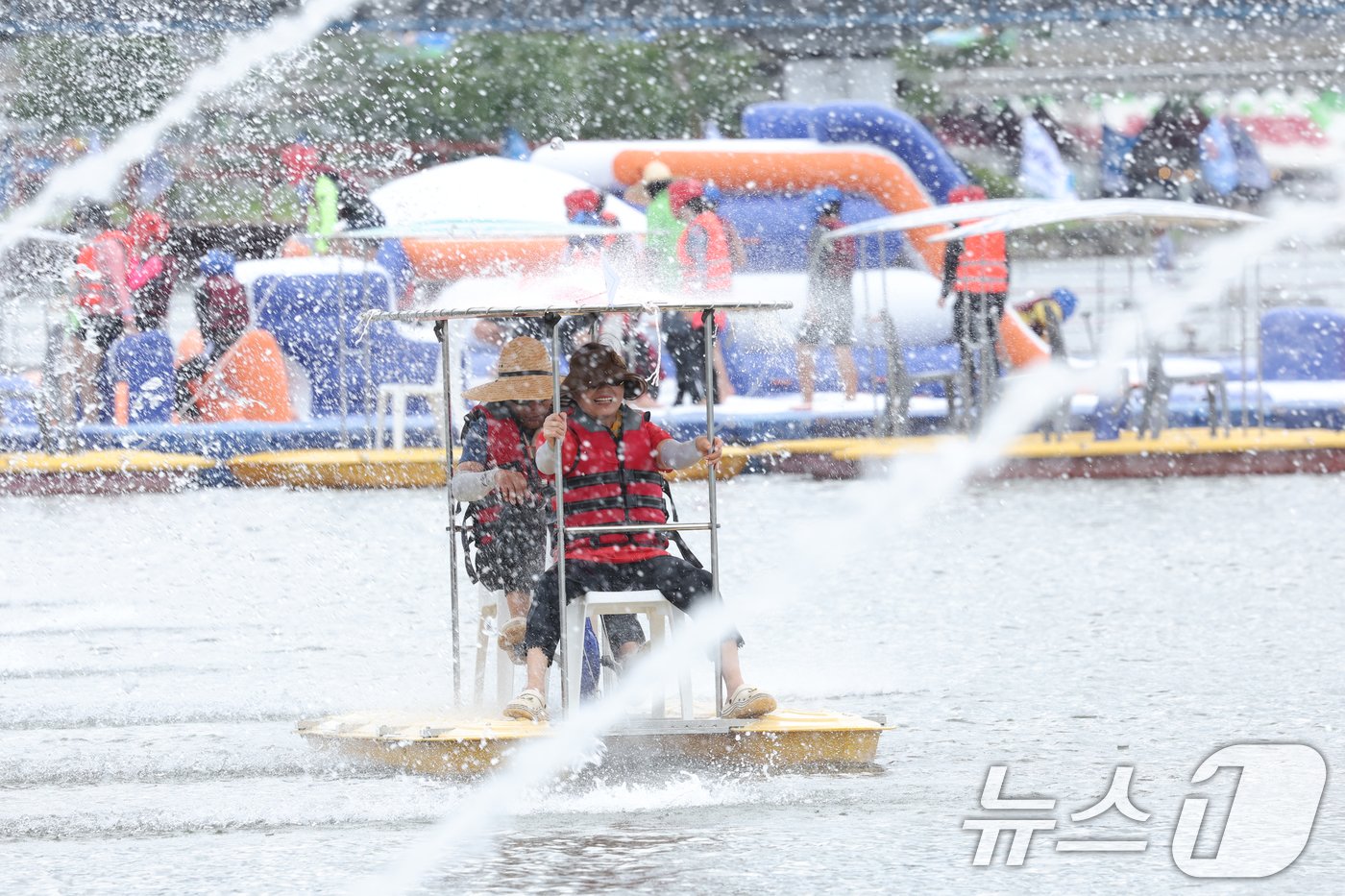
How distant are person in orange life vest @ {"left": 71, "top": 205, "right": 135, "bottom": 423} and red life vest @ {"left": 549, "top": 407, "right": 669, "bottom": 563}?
13.6 metres

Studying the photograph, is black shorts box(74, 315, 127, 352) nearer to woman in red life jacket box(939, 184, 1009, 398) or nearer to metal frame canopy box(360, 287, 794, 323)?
woman in red life jacket box(939, 184, 1009, 398)

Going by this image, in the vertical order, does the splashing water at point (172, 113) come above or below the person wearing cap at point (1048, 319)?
above

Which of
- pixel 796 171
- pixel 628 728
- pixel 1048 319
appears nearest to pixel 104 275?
pixel 796 171

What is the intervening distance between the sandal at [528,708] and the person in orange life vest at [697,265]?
35.4 feet

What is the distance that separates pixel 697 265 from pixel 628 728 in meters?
12.5

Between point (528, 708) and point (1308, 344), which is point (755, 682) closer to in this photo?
point (528, 708)

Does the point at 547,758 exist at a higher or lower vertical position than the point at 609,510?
lower

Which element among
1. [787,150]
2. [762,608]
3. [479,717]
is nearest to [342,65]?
[787,150]

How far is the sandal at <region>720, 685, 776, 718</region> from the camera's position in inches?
282

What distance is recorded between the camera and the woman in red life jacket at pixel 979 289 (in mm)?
19078

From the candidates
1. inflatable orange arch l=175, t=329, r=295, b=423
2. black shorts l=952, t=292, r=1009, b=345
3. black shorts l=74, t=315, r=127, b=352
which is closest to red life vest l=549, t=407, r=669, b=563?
black shorts l=952, t=292, r=1009, b=345

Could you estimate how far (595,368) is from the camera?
742 cm

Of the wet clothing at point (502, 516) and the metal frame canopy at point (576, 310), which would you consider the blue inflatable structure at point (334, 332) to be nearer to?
the wet clothing at point (502, 516)

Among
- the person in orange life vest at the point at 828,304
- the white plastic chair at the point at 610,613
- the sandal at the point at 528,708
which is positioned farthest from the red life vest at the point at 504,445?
the person in orange life vest at the point at 828,304
